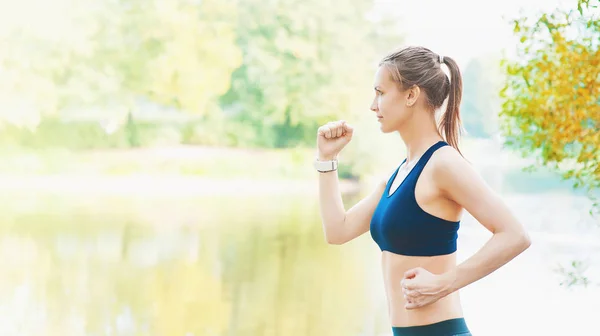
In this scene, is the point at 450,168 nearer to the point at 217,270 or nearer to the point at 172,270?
the point at 217,270

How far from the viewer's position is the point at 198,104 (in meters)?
7.56

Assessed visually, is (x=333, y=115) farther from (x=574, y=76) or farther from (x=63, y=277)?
(x=574, y=76)

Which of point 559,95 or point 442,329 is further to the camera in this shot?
point 559,95

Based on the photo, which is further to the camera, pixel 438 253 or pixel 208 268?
pixel 208 268

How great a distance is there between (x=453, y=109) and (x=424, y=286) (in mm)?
275

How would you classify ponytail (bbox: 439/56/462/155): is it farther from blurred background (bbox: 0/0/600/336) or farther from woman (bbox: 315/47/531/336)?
blurred background (bbox: 0/0/600/336)

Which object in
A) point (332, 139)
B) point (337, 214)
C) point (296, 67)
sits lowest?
point (337, 214)

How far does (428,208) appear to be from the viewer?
111cm

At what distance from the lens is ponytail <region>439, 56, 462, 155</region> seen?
118 cm

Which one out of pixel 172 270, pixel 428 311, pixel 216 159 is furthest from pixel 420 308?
pixel 216 159

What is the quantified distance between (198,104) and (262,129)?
65cm

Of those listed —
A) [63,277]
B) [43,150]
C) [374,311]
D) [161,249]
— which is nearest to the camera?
[374,311]

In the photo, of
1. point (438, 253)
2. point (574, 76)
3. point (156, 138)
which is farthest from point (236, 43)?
point (438, 253)

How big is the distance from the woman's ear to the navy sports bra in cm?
7
